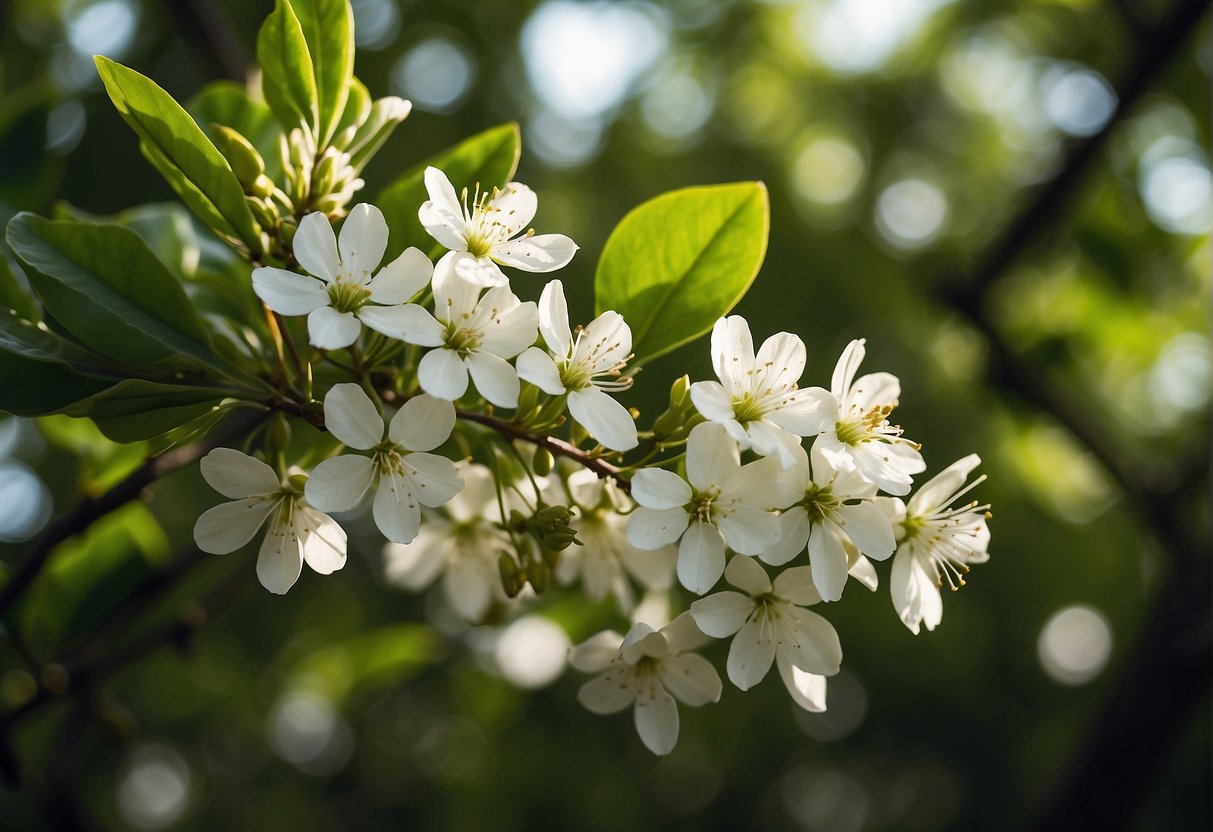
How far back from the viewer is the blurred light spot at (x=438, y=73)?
14.9ft

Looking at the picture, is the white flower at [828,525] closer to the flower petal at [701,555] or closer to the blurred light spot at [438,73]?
the flower petal at [701,555]

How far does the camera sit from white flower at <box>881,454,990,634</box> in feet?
4.31

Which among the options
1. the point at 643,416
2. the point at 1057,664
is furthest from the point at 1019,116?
the point at 643,416

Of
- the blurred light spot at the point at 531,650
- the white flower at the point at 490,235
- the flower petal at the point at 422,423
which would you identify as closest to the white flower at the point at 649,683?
the flower petal at the point at 422,423

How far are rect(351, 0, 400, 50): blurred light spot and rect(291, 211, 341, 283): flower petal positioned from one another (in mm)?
3537

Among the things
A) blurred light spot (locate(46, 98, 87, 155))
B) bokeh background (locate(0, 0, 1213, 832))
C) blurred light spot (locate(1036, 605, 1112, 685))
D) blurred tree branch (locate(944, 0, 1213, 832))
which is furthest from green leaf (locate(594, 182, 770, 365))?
blurred light spot (locate(1036, 605, 1112, 685))

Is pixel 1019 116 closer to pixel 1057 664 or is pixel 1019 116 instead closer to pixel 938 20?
pixel 938 20

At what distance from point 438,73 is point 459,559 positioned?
12.0 ft

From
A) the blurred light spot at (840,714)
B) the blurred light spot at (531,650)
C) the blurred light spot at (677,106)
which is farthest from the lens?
the blurred light spot at (677,106)

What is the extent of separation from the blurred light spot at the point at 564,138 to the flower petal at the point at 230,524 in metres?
3.81

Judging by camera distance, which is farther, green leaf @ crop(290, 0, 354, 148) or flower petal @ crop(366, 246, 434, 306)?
green leaf @ crop(290, 0, 354, 148)

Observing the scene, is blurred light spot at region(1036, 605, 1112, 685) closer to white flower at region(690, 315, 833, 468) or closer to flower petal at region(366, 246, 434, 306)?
white flower at region(690, 315, 833, 468)

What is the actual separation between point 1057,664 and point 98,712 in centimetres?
457

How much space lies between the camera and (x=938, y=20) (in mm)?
4754
